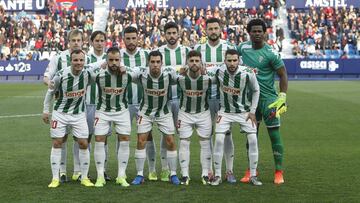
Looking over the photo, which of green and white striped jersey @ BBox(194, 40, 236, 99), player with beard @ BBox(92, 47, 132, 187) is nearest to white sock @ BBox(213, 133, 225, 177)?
green and white striped jersey @ BBox(194, 40, 236, 99)

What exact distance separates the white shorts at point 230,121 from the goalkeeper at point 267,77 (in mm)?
324

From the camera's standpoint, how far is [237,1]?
1658 inches

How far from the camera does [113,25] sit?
39.4 m

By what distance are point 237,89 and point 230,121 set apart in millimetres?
442

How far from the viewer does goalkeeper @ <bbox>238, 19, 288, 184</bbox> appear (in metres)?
8.80

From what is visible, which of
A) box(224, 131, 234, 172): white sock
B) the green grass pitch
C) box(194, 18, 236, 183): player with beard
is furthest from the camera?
box(194, 18, 236, 183): player with beard

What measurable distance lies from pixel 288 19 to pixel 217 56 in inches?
1312

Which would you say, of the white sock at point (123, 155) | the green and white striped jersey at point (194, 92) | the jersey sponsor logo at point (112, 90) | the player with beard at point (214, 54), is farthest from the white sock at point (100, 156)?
the player with beard at point (214, 54)

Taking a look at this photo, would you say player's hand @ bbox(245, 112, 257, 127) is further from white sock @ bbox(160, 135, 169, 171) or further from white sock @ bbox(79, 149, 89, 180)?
white sock @ bbox(79, 149, 89, 180)

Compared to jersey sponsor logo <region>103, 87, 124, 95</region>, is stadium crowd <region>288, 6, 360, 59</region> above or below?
above

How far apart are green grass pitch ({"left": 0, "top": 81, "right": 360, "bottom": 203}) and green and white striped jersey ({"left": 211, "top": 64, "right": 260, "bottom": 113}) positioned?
1.05m

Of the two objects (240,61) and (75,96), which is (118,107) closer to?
(75,96)

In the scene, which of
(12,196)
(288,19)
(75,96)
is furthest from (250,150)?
(288,19)

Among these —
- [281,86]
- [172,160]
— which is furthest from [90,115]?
[281,86]
